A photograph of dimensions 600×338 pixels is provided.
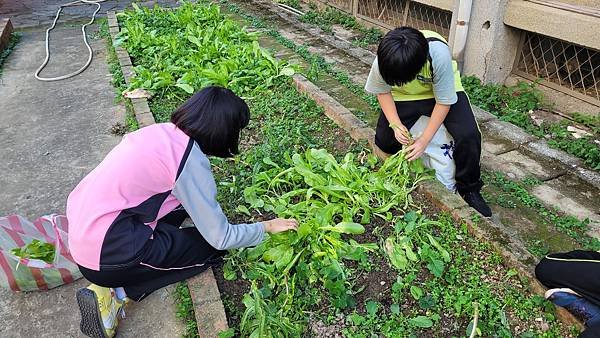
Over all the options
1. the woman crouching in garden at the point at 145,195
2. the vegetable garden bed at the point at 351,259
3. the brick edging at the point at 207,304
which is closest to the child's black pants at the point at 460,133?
the vegetable garden bed at the point at 351,259

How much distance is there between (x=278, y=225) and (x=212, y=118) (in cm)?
71

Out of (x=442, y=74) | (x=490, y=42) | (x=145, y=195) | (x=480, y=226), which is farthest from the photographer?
(x=490, y=42)

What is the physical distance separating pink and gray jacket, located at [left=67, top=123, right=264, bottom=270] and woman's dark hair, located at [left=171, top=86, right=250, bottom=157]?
0.19 ft

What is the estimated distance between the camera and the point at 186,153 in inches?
77.3

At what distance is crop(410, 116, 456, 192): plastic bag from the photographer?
3094 millimetres

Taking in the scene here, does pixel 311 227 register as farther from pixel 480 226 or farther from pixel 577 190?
pixel 577 190

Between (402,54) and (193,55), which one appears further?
(193,55)

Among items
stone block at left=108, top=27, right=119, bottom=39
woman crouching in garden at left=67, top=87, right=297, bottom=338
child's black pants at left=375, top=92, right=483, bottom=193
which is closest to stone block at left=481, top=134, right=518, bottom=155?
child's black pants at left=375, top=92, right=483, bottom=193

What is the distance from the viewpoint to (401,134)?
3.04 meters

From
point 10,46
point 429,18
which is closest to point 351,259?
point 429,18

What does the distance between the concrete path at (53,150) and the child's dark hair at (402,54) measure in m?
1.72

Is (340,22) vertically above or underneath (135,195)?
underneath

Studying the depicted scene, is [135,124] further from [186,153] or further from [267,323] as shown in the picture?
[267,323]

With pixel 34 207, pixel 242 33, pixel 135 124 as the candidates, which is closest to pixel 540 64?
pixel 242 33
